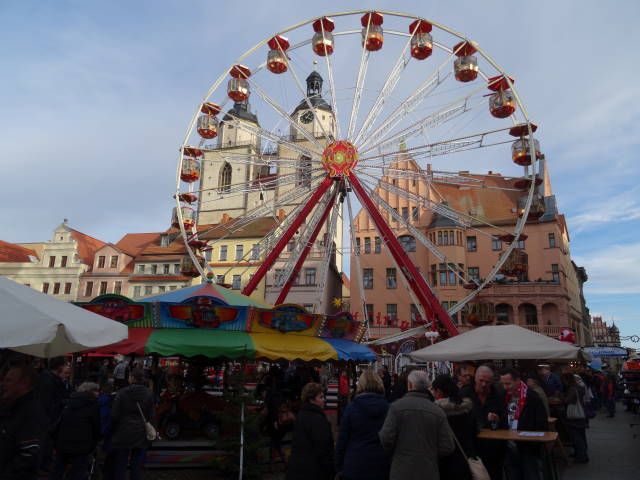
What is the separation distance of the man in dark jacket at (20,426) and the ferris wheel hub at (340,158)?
17.7m

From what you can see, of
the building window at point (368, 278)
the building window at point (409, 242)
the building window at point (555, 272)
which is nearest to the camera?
the building window at point (555, 272)

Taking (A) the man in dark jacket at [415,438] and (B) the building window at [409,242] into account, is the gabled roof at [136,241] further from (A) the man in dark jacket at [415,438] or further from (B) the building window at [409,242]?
(A) the man in dark jacket at [415,438]

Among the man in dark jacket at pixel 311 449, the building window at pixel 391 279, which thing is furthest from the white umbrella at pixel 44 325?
the building window at pixel 391 279

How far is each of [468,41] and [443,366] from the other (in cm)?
1531

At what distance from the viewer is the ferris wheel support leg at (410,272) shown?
1875cm

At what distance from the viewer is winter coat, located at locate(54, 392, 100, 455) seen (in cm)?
620

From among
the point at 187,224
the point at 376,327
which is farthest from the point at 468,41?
the point at 376,327

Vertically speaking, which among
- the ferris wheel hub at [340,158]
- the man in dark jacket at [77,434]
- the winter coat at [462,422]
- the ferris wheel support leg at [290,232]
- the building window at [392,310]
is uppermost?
the ferris wheel hub at [340,158]

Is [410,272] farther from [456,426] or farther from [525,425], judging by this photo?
[456,426]

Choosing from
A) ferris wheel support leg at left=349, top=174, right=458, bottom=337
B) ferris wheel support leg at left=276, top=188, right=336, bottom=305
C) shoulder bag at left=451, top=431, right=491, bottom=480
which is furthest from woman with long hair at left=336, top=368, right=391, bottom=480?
ferris wheel support leg at left=276, top=188, right=336, bottom=305

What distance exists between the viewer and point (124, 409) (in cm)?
705

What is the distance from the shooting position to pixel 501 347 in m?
9.81

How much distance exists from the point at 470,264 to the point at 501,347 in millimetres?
34601

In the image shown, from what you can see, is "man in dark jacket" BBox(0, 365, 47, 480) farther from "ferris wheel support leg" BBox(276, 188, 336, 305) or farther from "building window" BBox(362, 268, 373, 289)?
"building window" BBox(362, 268, 373, 289)
